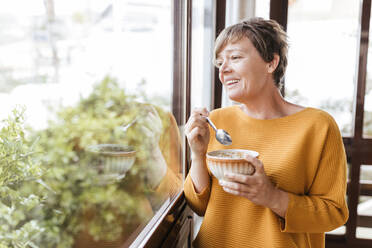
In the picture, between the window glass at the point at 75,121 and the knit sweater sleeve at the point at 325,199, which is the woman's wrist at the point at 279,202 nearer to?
the knit sweater sleeve at the point at 325,199

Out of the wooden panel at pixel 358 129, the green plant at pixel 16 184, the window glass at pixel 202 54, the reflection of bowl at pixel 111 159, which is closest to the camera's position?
the green plant at pixel 16 184

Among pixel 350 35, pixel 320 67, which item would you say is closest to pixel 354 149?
pixel 320 67

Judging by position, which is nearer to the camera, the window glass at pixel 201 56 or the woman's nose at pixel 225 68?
the woman's nose at pixel 225 68

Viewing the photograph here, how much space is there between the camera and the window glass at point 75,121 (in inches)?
17.3

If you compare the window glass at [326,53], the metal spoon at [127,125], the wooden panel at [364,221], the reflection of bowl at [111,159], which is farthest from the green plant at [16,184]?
the wooden panel at [364,221]

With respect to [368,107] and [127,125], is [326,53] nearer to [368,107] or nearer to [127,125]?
[368,107]

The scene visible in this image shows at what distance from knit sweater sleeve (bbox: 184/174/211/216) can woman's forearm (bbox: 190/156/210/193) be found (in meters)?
0.02

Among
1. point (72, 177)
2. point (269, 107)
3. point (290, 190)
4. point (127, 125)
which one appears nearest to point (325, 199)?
point (290, 190)

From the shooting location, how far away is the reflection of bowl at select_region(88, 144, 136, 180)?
67 cm

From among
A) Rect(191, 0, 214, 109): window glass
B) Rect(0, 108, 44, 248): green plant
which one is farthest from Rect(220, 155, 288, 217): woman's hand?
Rect(191, 0, 214, 109): window glass

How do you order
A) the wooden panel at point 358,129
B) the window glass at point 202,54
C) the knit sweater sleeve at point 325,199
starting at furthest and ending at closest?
1. the wooden panel at point 358,129
2. the window glass at point 202,54
3. the knit sweater sleeve at point 325,199

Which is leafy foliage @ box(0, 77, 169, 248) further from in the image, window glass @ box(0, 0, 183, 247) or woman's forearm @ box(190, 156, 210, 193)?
woman's forearm @ box(190, 156, 210, 193)

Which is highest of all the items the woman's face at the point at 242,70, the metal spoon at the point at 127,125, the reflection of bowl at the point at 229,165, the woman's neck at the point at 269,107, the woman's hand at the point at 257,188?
the woman's face at the point at 242,70

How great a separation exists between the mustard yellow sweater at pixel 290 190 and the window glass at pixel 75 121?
231mm
